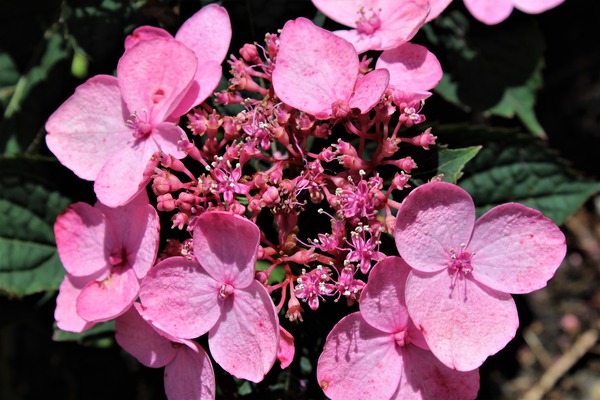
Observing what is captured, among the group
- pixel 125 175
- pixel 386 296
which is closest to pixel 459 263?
pixel 386 296

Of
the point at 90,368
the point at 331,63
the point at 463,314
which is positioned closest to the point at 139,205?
the point at 331,63

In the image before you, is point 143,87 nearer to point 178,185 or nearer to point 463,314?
point 178,185

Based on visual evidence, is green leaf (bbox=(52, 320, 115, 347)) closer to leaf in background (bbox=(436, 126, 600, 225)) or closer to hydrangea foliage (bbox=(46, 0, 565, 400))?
hydrangea foliage (bbox=(46, 0, 565, 400))

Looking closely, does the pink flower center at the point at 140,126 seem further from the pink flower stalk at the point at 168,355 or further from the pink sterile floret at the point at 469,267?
the pink sterile floret at the point at 469,267

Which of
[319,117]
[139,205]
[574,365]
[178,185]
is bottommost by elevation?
[574,365]

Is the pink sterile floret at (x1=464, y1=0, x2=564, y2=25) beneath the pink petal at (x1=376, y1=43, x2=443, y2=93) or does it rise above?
beneath

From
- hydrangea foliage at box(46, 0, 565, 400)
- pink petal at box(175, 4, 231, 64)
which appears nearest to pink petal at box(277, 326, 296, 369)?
hydrangea foliage at box(46, 0, 565, 400)

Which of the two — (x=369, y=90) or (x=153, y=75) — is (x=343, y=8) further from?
(x=153, y=75)

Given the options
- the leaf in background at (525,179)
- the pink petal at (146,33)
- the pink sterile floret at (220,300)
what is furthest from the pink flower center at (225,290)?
the leaf in background at (525,179)
